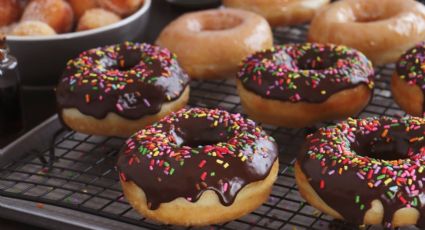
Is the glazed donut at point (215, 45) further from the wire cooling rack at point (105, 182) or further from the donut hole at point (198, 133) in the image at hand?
the donut hole at point (198, 133)

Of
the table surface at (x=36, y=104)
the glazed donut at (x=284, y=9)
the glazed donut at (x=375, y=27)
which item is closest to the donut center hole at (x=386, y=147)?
the glazed donut at (x=375, y=27)

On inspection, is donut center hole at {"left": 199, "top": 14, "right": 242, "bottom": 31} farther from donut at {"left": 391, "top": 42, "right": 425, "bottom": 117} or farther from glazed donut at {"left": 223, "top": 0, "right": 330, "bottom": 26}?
donut at {"left": 391, "top": 42, "right": 425, "bottom": 117}

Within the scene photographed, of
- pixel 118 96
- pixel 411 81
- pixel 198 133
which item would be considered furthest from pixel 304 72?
pixel 118 96

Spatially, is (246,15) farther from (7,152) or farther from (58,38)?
(7,152)

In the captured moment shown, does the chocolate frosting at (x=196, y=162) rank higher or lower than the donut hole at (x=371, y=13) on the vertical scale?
higher

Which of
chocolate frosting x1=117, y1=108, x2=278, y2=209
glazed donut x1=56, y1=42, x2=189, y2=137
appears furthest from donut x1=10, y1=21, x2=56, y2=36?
chocolate frosting x1=117, y1=108, x2=278, y2=209
